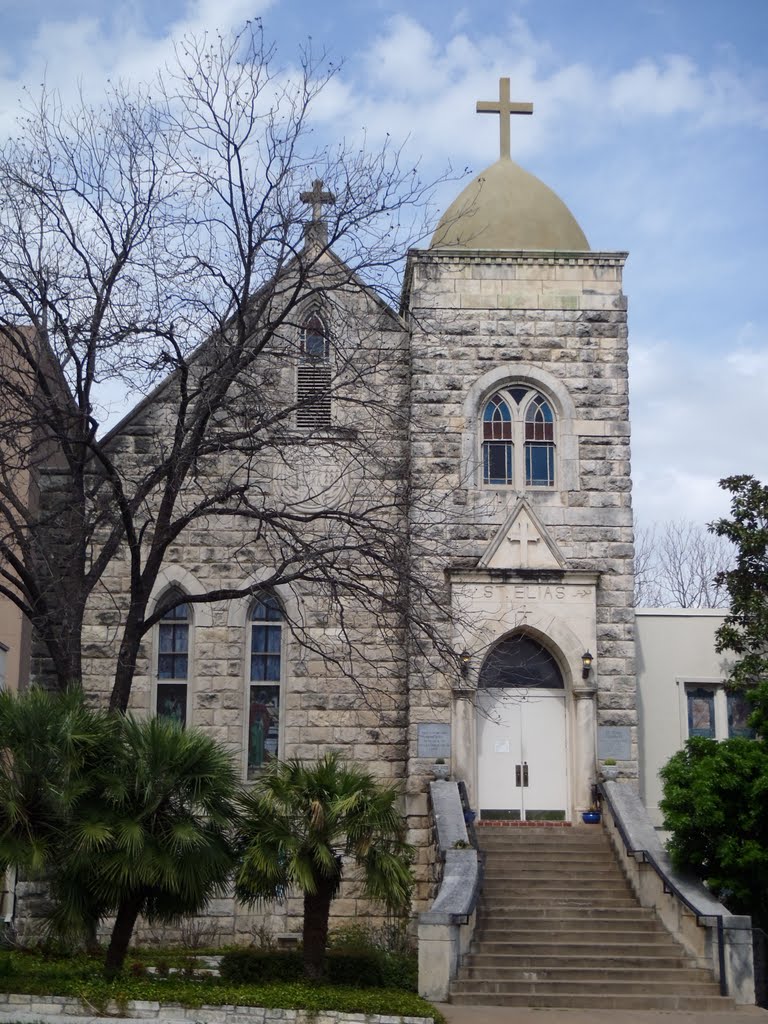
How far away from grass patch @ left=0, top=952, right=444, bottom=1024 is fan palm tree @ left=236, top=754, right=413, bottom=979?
2.50 ft

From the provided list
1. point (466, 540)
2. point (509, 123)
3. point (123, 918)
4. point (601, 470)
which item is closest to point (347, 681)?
point (466, 540)

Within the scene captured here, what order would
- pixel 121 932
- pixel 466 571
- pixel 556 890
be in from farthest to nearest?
pixel 466 571 < pixel 556 890 < pixel 121 932

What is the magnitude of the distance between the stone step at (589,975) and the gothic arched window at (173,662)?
24.0 ft

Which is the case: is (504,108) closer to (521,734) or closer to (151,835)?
(521,734)

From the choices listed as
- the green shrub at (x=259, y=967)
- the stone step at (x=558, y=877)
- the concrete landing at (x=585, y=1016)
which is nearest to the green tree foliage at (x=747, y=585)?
the stone step at (x=558, y=877)

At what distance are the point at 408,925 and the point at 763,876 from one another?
205 inches

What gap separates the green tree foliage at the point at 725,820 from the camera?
16.8 m

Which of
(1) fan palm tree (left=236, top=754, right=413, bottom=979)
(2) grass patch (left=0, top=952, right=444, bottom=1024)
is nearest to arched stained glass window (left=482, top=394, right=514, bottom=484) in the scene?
(1) fan palm tree (left=236, top=754, right=413, bottom=979)

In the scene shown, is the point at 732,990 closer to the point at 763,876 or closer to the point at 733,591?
the point at 763,876

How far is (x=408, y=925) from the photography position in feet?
63.7

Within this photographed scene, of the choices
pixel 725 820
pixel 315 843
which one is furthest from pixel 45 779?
pixel 725 820

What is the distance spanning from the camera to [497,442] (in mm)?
21828

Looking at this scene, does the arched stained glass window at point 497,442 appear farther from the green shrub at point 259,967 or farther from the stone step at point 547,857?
the green shrub at point 259,967

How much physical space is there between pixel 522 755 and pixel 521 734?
1.05ft
